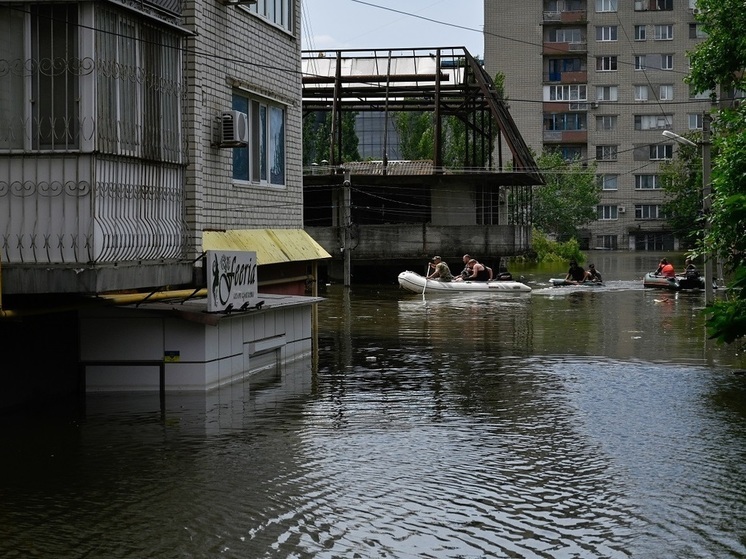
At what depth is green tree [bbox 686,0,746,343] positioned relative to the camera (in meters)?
15.6

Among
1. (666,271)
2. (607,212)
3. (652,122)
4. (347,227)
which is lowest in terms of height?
(666,271)

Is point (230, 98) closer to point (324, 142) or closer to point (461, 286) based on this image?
point (461, 286)

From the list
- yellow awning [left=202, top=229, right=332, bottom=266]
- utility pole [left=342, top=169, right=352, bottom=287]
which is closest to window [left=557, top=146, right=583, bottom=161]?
utility pole [left=342, top=169, right=352, bottom=287]

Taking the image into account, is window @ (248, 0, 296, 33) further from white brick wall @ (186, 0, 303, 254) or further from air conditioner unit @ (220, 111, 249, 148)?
air conditioner unit @ (220, 111, 249, 148)

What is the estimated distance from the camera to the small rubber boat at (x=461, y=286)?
1601 inches

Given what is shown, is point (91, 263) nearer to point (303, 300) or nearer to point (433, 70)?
point (303, 300)

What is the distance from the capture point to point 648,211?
8962cm

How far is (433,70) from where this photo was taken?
4972cm

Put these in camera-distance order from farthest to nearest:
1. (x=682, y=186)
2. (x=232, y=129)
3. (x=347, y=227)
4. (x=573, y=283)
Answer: (x=682, y=186) → (x=347, y=227) → (x=573, y=283) → (x=232, y=129)

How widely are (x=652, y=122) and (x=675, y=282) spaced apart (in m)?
Answer: 46.4

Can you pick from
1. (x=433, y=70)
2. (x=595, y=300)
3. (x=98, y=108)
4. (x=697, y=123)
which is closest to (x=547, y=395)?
(x=98, y=108)

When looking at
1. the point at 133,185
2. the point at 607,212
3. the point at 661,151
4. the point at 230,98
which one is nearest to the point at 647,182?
the point at 661,151

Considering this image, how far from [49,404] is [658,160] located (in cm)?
7884

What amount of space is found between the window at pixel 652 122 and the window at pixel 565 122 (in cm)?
423
